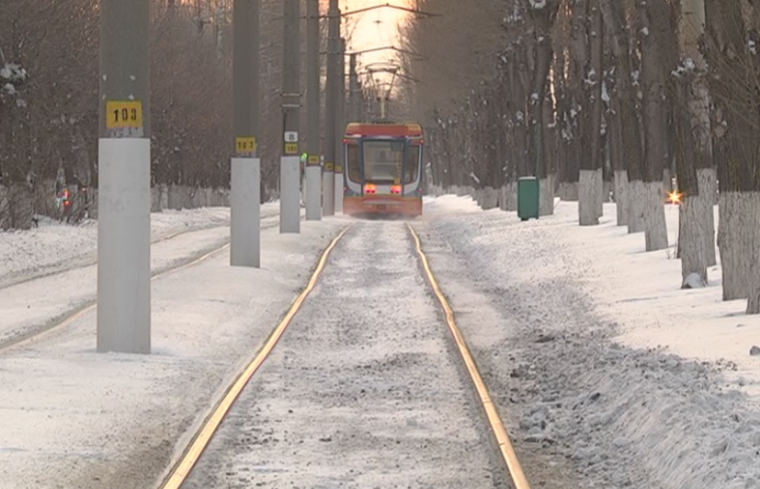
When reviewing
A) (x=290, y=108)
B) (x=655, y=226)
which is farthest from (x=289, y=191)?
(x=655, y=226)

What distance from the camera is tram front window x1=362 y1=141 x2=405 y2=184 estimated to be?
55.8m

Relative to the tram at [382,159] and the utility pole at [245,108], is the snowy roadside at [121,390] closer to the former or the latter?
the utility pole at [245,108]

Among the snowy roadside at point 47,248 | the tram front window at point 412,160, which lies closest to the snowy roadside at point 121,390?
the snowy roadside at point 47,248

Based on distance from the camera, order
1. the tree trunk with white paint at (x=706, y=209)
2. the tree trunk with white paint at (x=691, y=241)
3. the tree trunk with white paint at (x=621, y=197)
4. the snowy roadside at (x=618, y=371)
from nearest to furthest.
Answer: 1. the snowy roadside at (x=618, y=371)
2. the tree trunk with white paint at (x=691, y=241)
3. the tree trunk with white paint at (x=706, y=209)
4. the tree trunk with white paint at (x=621, y=197)

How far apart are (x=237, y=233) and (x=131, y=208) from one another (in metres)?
12.2

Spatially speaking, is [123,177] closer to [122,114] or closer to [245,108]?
[122,114]

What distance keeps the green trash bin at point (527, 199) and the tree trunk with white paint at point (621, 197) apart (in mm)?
7821

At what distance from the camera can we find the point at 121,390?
13.3 m

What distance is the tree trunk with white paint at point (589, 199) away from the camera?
3991cm

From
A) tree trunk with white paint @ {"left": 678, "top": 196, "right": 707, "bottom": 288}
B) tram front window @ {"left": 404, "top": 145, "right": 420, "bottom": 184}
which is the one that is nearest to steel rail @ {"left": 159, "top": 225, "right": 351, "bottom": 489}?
tree trunk with white paint @ {"left": 678, "top": 196, "right": 707, "bottom": 288}

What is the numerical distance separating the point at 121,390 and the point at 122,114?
3.13m

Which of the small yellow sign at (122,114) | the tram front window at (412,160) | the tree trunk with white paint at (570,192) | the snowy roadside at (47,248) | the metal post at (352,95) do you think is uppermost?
the metal post at (352,95)

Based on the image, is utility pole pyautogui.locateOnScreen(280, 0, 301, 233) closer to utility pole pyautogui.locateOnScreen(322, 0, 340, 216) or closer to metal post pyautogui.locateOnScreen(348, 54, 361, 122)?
utility pole pyautogui.locateOnScreen(322, 0, 340, 216)

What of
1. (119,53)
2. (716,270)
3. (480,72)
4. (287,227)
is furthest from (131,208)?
(480,72)
